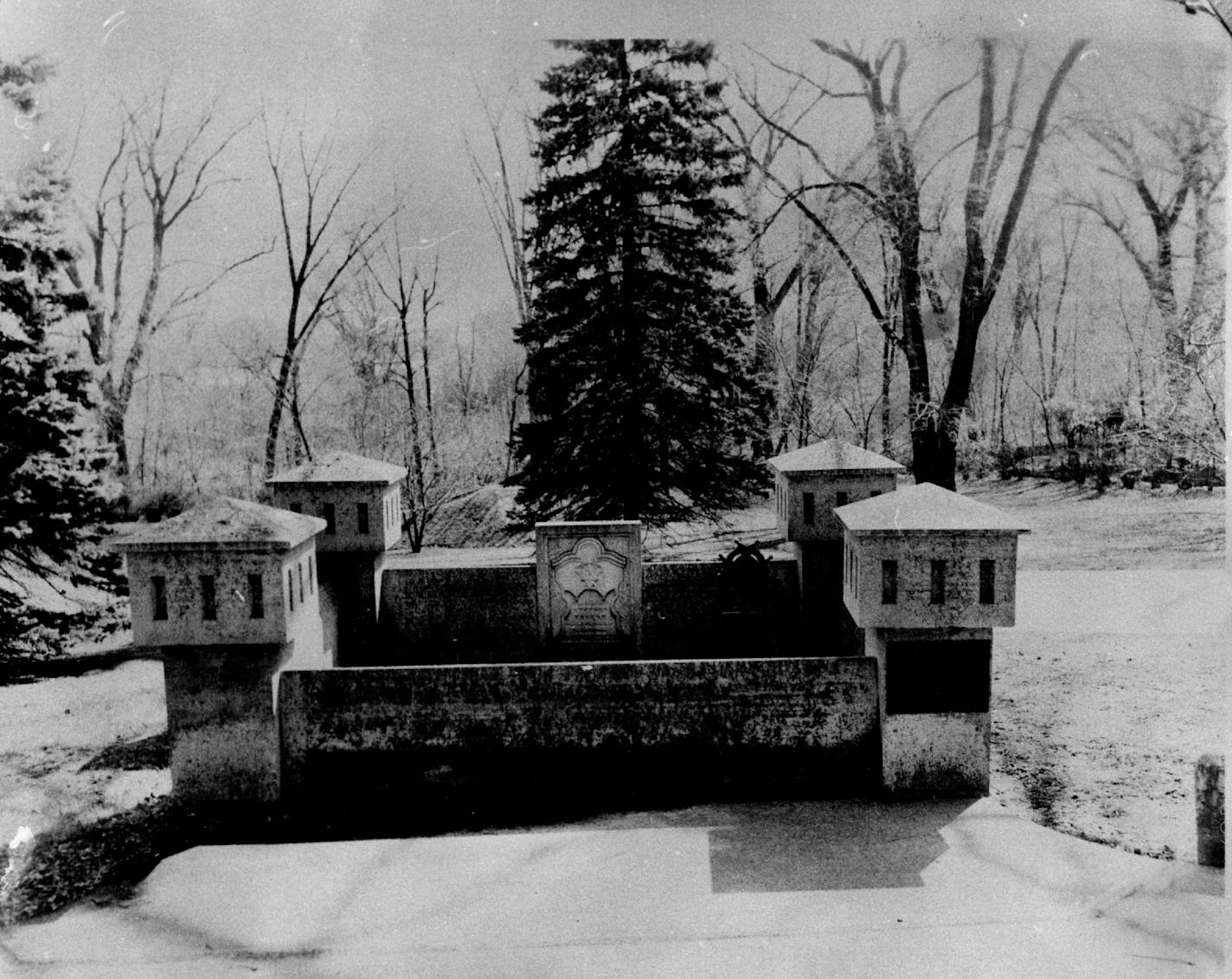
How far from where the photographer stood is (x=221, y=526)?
13.6ft

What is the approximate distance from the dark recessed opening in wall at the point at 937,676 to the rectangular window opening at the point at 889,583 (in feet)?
0.67

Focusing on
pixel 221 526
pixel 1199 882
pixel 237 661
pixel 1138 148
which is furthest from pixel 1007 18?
pixel 237 661

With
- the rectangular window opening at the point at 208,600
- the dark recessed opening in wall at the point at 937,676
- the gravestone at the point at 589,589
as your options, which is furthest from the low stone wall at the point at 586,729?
the gravestone at the point at 589,589

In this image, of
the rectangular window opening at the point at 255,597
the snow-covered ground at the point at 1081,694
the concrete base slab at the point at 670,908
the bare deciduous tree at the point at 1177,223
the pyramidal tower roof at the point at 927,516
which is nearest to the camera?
the concrete base slab at the point at 670,908

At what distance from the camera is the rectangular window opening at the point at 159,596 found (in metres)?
4.11

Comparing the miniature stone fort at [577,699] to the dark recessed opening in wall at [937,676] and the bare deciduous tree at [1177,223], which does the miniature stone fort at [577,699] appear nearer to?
the dark recessed opening in wall at [937,676]

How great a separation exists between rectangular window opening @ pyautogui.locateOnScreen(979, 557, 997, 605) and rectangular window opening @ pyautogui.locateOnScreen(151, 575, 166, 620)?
12.2 ft

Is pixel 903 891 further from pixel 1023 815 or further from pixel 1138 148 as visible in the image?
pixel 1138 148

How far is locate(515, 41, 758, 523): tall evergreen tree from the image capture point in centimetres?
767

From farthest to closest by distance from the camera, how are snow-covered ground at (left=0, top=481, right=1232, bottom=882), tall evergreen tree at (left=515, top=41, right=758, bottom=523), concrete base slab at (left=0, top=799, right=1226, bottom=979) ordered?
tall evergreen tree at (left=515, top=41, right=758, bottom=523) < snow-covered ground at (left=0, top=481, right=1232, bottom=882) < concrete base slab at (left=0, top=799, right=1226, bottom=979)

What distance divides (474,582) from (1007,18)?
4439mm

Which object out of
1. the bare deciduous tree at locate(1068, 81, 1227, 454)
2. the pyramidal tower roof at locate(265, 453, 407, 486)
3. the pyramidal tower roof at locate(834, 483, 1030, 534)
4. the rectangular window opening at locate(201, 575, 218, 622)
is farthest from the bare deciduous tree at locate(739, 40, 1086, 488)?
the rectangular window opening at locate(201, 575, 218, 622)

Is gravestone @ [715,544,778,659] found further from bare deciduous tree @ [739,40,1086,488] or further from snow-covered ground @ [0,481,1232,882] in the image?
bare deciduous tree @ [739,40,1086,488]

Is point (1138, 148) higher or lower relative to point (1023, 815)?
higher
